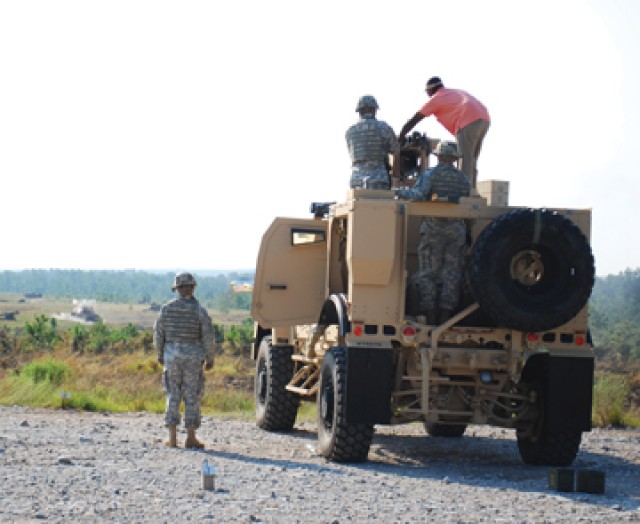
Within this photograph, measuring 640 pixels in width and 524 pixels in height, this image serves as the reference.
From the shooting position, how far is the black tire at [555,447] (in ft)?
37.6

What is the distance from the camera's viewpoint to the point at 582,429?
11.4 metres

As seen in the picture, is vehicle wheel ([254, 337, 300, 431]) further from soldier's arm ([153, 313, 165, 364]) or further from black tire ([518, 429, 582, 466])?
black tire ([518, 429, 582, 466])

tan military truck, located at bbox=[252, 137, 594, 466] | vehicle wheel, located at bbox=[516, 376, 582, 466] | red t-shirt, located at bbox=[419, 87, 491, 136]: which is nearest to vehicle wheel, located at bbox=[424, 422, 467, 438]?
tan military truck, located at bbox=[252, 137, 594, 466]

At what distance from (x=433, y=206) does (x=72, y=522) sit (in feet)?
15.5

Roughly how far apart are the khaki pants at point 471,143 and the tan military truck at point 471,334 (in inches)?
45.1

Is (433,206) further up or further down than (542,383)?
further up

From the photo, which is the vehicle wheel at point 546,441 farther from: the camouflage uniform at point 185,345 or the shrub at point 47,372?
the shrub at point 47,372

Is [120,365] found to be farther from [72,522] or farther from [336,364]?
[72,522]

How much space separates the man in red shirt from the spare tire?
2133 mm

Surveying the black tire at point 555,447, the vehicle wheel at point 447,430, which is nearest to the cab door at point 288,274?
the vehicle wheel at point 447,430

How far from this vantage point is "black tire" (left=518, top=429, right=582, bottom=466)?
11.5 metres

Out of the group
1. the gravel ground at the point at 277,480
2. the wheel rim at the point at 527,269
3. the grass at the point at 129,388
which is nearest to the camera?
the gravel ground at the point at 277,480

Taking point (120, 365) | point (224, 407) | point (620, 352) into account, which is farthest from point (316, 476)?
Result: point (620, 352)

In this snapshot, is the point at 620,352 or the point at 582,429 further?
the point at 620,352
